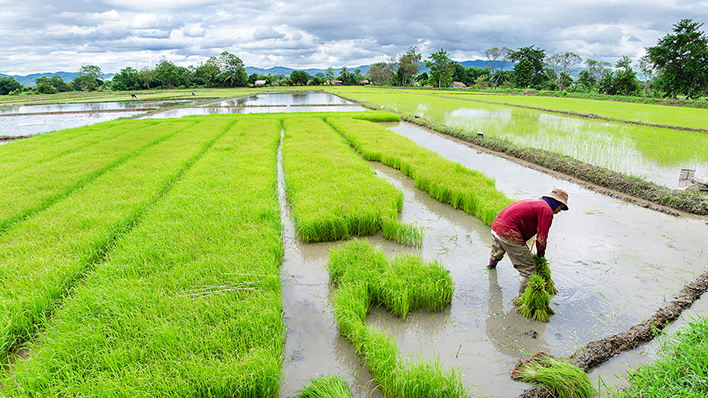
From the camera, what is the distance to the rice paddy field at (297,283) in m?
2.09

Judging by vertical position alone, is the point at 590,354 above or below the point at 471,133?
below

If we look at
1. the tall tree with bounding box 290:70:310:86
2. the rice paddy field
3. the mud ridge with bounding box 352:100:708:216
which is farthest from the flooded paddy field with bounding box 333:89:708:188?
the tall tree with bounding box 290:70:310:86

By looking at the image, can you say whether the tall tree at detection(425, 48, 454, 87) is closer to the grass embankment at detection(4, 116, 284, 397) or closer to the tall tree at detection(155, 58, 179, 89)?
the tall tree at detection(155, 58, 179, 89)

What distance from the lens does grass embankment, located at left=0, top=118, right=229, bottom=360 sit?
2646mm

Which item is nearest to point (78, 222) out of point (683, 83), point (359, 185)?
point (359, 185)

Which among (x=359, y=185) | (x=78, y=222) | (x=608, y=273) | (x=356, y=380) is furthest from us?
(x=359, y=185)

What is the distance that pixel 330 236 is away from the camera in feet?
14.1

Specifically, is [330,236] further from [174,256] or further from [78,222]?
[78,222]

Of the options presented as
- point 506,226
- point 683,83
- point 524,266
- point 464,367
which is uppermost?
point 683,83

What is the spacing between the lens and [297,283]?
11.0ft

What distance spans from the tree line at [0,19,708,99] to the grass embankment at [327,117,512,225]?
30833 millimetres

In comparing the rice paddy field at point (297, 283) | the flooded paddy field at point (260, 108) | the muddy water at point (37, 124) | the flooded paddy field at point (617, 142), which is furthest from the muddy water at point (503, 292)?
the flooded paddy field at point (260, 108)

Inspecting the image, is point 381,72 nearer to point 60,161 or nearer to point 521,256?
point 60,161

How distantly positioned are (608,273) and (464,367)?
7.17 feet
